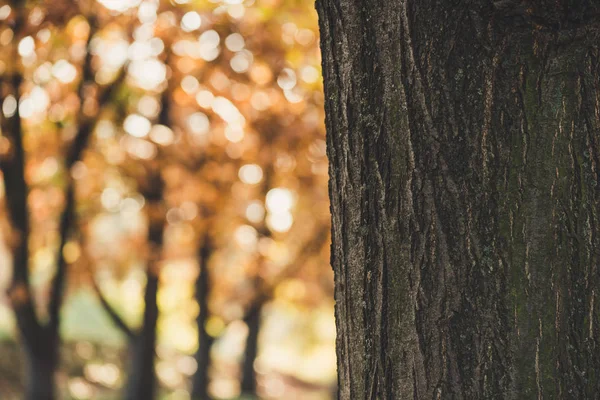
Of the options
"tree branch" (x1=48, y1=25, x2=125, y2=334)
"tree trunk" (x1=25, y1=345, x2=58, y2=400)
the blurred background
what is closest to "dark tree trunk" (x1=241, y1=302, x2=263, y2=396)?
the blurred background

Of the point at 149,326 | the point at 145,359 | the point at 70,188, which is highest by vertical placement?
the point at 70,188

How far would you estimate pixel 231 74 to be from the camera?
202 inches

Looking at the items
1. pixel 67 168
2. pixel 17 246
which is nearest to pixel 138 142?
pixel 67 168

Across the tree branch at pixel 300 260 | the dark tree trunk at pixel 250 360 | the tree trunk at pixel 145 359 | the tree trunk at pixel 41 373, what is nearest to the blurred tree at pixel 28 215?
the tree trunk at pixel 41 373

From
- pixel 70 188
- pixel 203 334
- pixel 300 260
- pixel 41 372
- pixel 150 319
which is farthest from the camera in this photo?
pixel 203 334

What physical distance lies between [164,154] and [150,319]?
2.68m

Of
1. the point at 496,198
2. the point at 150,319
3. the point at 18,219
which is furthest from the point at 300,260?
the point at 496,198

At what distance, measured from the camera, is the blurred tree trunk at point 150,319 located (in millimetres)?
6949

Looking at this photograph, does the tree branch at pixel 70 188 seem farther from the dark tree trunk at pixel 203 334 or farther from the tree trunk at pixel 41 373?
the dark tree trunk at pixel 203 334

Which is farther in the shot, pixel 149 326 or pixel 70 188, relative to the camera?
pixel 149 326

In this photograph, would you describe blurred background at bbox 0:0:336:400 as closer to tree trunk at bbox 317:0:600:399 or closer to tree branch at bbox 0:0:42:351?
tree branch at bbox 0:0:42:351

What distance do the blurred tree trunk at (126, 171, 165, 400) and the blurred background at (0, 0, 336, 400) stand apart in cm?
2

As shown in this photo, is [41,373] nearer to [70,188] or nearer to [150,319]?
[70,188]

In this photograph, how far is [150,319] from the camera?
8125 millimetres
